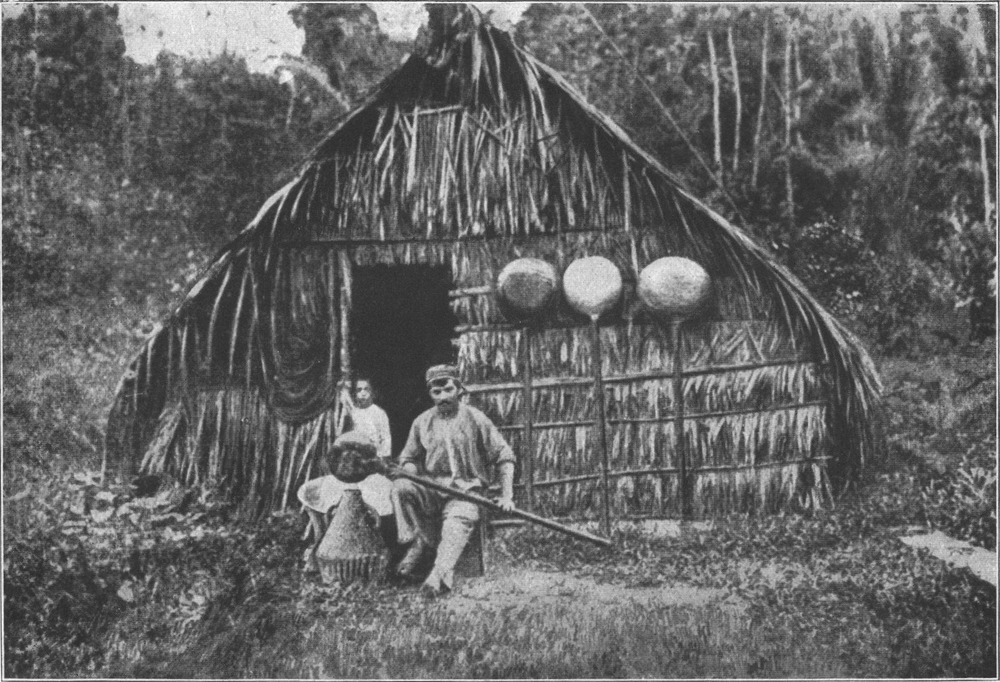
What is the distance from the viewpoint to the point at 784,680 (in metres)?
4.65

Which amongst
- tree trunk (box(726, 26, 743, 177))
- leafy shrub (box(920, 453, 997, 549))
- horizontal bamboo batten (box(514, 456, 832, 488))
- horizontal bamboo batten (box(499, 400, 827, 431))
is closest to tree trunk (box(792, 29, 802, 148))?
tree trunk (box(726, 26, 743, 177))

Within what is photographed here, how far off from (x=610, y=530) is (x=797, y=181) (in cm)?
214

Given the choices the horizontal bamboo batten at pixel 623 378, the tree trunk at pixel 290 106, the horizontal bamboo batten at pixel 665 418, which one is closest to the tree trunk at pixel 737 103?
the horizontal bamboo batten at pixel 623 378

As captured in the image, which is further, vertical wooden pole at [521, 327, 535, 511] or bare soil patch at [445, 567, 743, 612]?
vertical wooden pole at [521, 327, 535, 511]

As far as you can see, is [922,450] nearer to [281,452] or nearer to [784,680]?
[784,680]

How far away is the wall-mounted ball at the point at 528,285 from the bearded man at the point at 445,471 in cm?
51

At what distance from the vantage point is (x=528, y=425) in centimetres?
494

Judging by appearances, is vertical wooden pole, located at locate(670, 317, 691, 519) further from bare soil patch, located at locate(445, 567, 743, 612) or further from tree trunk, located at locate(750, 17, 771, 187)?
tree trunk, located at locate(750, 17, 771, 187)

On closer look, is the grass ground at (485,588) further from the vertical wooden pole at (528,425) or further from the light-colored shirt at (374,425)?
the light-colored shirt at (374,425)

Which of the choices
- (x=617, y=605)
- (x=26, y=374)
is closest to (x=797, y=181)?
(x=617, y=605)

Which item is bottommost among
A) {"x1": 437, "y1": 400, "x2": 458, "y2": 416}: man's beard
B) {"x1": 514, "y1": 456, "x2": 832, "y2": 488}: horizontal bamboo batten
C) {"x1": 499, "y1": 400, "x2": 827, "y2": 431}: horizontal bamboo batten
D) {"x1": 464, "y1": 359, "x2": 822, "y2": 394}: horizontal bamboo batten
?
{"x1": 514, "y1": 456, "x2": 832, "y2": 488}: horizontal bamboo batten

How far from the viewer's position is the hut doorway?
4.95 m

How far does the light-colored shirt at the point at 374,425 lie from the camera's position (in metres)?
4.89

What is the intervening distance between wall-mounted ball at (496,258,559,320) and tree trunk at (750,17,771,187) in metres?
1.24
